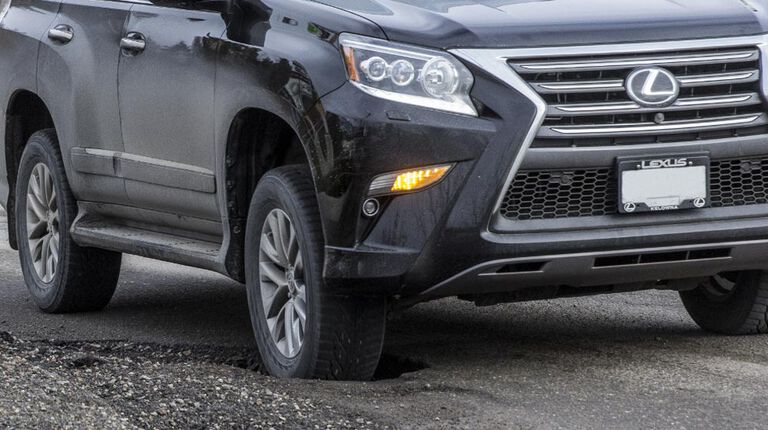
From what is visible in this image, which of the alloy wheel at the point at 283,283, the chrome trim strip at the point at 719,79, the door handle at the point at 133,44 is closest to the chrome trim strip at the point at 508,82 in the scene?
the chrome trim strip at the point at 719,79

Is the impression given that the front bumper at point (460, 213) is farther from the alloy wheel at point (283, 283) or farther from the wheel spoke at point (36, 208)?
the wheel spoke at point (36, 208)

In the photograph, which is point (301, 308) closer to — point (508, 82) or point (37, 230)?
point (508, 82)

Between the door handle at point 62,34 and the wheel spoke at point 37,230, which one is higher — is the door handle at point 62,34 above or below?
above

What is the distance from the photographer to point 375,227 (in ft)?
18.0

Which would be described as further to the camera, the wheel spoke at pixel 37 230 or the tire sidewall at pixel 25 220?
the wheel spoke at pixel 37 230

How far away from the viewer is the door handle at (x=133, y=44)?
6.82 meters

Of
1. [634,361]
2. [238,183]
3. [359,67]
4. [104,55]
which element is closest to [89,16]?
[104,55]

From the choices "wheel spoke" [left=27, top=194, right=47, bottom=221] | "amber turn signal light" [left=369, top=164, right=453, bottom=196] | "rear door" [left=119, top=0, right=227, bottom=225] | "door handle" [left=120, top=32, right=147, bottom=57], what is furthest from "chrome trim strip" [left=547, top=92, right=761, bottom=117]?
"wheel spoke" [left=27, top=194, right=47, bottom=221]

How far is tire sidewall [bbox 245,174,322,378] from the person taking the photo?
5.69m

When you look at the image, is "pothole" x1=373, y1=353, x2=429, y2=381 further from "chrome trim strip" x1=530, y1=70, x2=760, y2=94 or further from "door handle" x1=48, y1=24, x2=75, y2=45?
"door handle" x1=48, y1=24, x2=75, y2=45

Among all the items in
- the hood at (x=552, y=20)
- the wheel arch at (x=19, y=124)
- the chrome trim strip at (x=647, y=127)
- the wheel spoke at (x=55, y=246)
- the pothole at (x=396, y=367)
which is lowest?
the wheel spoke at (x=55, y=246)

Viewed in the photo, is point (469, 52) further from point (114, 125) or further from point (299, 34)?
point (114, 125)

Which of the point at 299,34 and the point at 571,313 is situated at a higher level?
the point at 299,34

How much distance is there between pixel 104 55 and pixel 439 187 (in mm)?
2290
